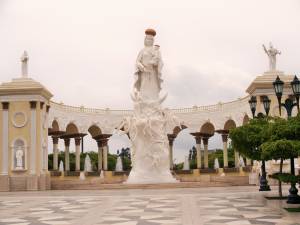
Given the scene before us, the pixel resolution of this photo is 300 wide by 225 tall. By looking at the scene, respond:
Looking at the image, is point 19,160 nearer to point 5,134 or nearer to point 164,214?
point 5,134

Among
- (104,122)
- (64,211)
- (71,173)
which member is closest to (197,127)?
(104,122)

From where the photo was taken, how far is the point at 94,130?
49500mm

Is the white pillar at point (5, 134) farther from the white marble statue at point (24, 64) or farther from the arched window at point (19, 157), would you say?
the white marble statue at point (24, 64)

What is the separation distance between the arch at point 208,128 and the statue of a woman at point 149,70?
16.6 metres

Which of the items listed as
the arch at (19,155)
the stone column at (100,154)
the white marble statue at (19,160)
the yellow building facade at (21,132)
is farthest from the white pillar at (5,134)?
the stone column at (100,154)

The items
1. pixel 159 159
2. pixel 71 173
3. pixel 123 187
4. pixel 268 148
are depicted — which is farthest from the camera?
pixel 71 173

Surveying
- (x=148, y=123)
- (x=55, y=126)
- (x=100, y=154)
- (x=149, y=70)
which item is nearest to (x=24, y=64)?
(x=55, y=126)

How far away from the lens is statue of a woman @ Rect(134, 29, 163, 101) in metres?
31.8

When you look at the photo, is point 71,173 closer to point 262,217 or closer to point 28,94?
point 28,94

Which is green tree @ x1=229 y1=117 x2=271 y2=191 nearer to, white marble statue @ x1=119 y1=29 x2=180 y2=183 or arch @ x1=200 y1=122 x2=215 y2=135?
white marble statue @ x1=119 y1=29 x2=180 y2=183

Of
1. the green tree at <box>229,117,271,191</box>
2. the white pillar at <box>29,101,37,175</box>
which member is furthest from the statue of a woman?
the green tree at <box>229,117,271,191</box>

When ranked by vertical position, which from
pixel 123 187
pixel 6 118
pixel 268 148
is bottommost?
pixel 123 187

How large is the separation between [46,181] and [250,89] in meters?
15.0

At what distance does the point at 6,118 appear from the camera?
3444cm
